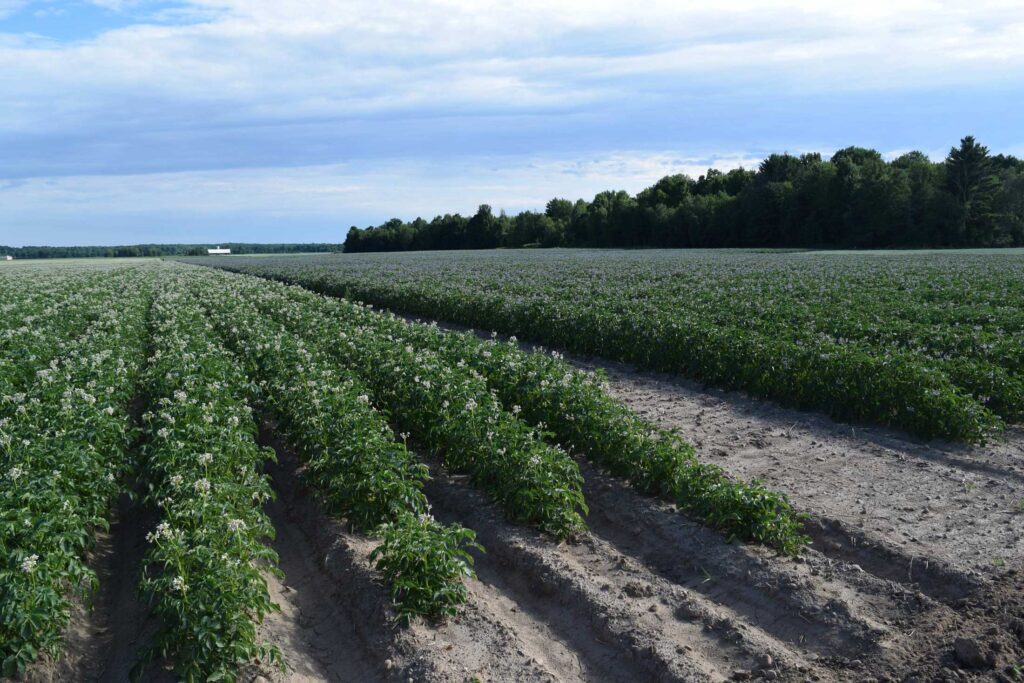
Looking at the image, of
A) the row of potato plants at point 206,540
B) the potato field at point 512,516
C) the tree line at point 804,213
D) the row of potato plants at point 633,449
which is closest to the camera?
the row of potato plants at point 206,540

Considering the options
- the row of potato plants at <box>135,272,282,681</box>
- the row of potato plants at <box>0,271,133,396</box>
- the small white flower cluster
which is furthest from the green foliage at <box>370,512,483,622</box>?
the row of potato plants at <box>0,271,133,396</box>

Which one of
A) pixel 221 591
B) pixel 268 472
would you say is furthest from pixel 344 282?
pixel 221 591

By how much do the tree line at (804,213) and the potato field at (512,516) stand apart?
223 ft

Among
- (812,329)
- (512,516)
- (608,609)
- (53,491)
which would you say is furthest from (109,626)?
(812,329)

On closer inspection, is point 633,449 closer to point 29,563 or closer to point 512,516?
point 512,516

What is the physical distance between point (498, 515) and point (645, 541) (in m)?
1.57

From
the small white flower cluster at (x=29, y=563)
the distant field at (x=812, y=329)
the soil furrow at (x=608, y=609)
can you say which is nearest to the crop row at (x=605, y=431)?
the soil furrow at (x=608, y=609)

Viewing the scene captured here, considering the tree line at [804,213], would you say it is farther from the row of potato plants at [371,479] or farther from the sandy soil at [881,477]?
the row of potato plants at [371,479]

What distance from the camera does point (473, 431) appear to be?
28.6 feet

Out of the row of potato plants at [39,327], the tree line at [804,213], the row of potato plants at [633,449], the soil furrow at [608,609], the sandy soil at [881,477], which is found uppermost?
the tree line at [804,213]

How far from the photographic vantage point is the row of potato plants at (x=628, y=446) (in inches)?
292

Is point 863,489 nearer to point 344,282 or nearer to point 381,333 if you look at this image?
point 381,333

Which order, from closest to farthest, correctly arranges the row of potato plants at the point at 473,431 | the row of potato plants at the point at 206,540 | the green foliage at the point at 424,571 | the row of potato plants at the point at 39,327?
the row of potato plants at the point at 206,540 → the green foliage at the point at 424,571 → the row of potato plants at the point at 473,431 → the row of potato plants at the point at 39,327

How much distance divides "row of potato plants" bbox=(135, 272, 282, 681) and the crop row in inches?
101
